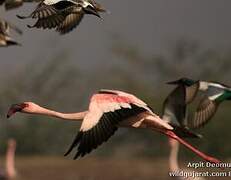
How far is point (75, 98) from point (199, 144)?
1275cm

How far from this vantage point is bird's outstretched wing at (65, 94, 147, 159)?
23.0 ft

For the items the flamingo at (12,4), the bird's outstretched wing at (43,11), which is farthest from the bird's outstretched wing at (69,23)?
the bird's outstretched wing at (43,11)

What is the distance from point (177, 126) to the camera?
8914 mm

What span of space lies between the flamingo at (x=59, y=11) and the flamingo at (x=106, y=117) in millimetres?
798

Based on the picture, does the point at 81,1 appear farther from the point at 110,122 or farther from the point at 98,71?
the point at 98,71

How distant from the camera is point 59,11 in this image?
27.7ft

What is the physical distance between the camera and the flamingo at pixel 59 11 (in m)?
8.18

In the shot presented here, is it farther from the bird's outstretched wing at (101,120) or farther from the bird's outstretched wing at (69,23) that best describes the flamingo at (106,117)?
the bird's outstretched wing at (69,23)

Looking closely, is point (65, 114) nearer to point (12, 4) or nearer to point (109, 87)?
point (12, 4)

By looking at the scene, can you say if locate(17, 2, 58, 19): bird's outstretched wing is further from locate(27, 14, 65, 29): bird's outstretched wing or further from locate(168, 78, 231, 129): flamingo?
locate(168, 78, 231, 129): flamingo

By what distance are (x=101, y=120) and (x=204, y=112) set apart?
7.57 ft

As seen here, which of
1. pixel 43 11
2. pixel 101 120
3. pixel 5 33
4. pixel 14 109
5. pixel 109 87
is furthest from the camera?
pixel 109 87

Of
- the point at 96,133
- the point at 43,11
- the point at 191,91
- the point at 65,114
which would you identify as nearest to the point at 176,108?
the point at 191,91

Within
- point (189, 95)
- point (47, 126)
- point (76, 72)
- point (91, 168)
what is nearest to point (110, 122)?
point (189, 95)
